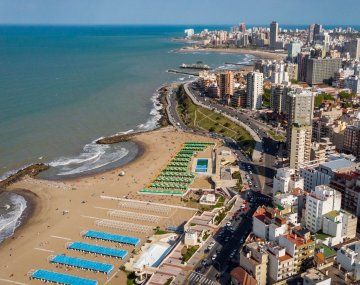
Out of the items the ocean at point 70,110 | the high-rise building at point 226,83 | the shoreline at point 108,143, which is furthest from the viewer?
the high-rise building at point 226,83

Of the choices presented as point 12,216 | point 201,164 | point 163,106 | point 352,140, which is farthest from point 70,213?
point 163,106

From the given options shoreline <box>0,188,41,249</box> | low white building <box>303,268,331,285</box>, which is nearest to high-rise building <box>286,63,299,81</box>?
shoreline <box>0,188,41,249</box>

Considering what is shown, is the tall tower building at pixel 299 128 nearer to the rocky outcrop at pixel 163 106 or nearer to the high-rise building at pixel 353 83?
the rocky outcrop at pixel 163 106

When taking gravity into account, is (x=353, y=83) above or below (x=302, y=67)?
below

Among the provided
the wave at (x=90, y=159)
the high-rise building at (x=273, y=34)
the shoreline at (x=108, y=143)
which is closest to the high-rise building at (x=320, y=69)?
the shoreline at (x=108, y=143)

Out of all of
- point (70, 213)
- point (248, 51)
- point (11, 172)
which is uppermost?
point (248, 51)

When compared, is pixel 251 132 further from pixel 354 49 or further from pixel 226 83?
pixel 354 49

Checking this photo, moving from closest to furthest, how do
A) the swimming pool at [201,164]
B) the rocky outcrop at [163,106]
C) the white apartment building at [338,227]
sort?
the white apartment building at [338,227] < the swimming pool at [201,164] < the rocky outcrop at [163,106]
